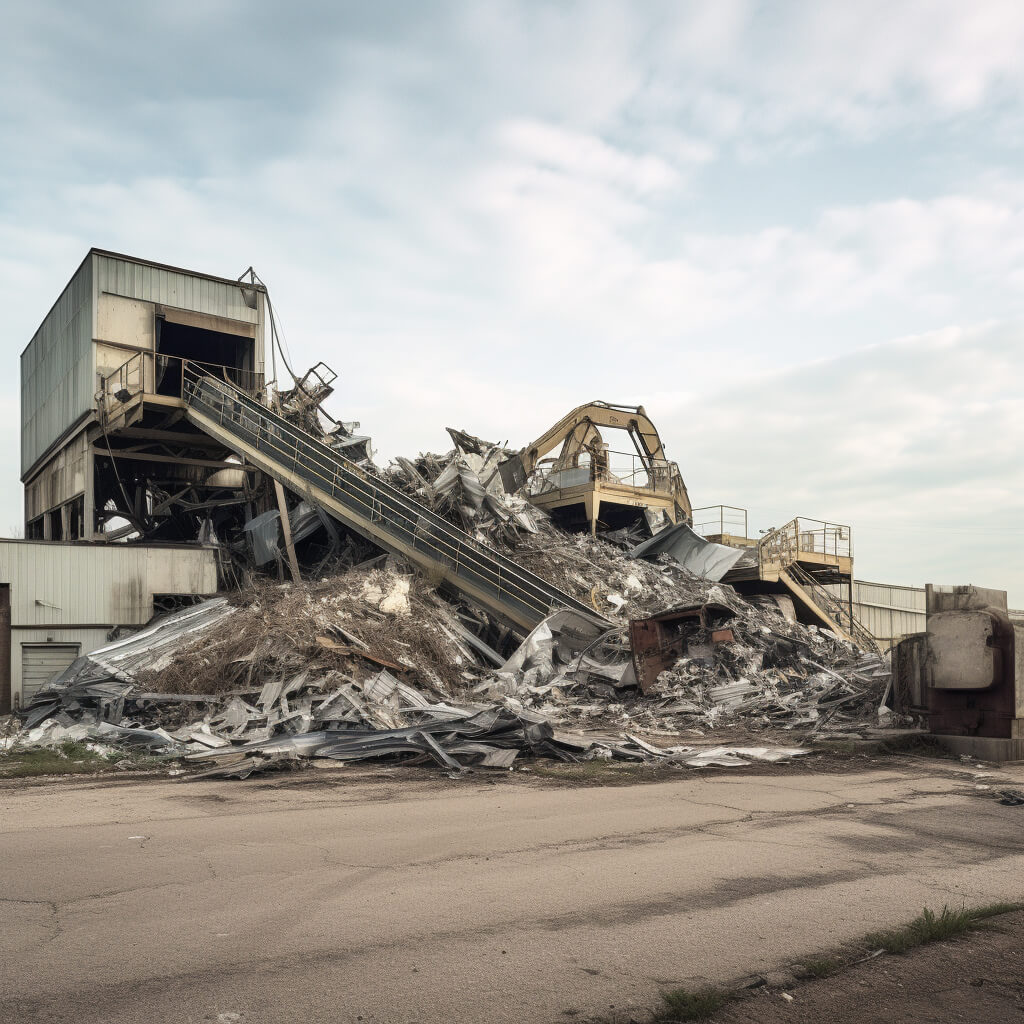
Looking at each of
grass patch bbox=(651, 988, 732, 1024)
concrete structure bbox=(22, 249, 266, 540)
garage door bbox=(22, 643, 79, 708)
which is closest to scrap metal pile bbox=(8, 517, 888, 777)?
garage door bbox=(22, 643, 79, 708)

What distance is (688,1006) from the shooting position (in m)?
4.00

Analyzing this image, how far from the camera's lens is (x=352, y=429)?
2895 cm

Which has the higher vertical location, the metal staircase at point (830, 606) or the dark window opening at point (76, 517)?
the dark window opening at point (76, 517)

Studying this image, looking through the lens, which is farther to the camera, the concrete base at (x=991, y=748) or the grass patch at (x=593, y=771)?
the concrete base at (x=991, y=748)

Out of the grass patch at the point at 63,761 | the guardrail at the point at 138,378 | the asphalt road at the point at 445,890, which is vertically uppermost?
the guardrail at the point at 138,378

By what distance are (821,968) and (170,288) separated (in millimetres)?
25199

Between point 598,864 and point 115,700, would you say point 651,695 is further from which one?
point 598,864

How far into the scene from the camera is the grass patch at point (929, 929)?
4861 mm

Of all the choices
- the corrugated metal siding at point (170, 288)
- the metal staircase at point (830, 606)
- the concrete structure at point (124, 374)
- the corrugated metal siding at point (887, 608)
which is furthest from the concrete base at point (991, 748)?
the corrugated metal siding at point (887, 608)

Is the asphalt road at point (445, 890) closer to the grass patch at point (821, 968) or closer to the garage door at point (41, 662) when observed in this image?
the grass patch at point (821, 968)

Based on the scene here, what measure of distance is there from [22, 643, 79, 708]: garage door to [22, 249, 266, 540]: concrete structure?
4.96 meters

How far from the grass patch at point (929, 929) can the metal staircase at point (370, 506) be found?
14.6m

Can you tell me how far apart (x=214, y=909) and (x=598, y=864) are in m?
2.63

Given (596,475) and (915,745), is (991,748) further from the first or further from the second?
(596,475)
